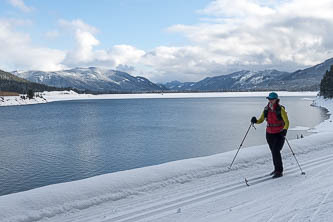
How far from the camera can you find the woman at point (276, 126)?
866 cm

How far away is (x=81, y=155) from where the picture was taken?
21719 millimetres

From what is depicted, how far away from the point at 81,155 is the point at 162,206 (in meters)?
16.2

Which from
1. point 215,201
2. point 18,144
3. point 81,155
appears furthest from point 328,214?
point 18,144

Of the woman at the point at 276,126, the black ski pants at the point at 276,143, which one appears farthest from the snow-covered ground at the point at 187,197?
the black ski pants at the point at 276,143

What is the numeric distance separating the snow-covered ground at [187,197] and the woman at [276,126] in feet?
1.38

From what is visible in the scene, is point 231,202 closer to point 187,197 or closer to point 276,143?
point 187,197

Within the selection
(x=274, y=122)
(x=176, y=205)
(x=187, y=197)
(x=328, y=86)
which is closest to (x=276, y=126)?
(x=274, y=122)

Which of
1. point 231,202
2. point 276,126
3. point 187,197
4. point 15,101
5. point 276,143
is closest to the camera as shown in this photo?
point 231,202

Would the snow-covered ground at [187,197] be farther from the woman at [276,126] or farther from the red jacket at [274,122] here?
the red jacket at [274,122]

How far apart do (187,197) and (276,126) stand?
341 centimetres

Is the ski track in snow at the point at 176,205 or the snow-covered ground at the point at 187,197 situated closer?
the snow-covered ground at the point at 187,197

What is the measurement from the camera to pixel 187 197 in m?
7.15

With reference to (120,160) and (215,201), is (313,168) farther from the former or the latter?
(120,160)

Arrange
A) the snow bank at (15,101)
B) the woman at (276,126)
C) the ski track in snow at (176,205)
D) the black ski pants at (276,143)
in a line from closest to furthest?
the ski track in snow at (176,205) < the woman at (276,126) < the black ski pants at (276,143) < the snow bank at (15,101)
